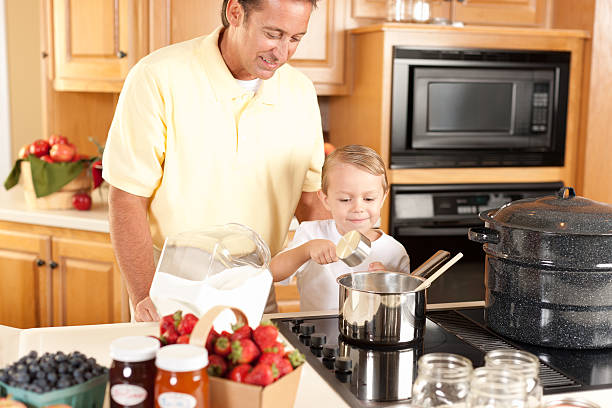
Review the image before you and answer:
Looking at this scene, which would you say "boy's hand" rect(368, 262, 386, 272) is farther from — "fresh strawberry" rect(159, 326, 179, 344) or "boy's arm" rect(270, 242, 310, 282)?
"fresh strawberry" rect(159, 326, 179, 344)

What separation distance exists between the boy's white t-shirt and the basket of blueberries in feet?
2.77

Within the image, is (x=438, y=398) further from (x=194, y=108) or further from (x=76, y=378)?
(x=194, y=108)

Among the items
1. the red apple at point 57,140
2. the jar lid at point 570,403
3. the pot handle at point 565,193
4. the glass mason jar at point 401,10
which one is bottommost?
the jar lid at point 570,403

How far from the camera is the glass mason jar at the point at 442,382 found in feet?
3.37

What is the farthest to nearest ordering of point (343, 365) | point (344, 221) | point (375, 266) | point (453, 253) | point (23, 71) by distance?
point (23, 71), point (453, 253), point (344, 221), point (375, 266), point (343, 365)

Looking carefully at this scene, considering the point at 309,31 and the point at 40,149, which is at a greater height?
the point at 309,31

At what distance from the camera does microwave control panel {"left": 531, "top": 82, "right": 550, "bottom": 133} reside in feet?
9.50

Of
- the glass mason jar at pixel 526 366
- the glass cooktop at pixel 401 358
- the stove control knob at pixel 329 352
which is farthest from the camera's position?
the stove control knob at pixel 329 352

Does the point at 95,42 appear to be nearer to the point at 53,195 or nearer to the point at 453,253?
the point at 53,195

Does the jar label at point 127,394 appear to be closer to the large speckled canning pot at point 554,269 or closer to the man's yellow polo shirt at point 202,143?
the large speckled canning pot at point 554,269

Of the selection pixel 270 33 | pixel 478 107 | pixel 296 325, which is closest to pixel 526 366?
pixel 296 325

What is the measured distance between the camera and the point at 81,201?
2.87 m

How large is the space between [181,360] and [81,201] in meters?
2.08

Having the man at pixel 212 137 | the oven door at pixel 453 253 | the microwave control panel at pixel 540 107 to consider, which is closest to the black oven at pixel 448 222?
the oven door at pixel 453 253
